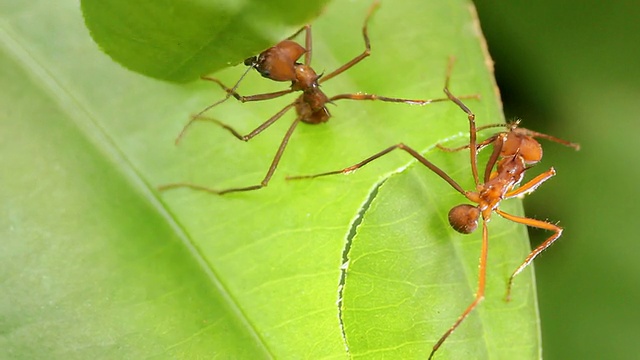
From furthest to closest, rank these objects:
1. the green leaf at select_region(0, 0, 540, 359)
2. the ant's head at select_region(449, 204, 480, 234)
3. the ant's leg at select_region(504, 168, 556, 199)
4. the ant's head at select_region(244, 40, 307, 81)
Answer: the ant's leg at select_region(504, 168, 556, 199), the ant's head at select_region(244, 40, 307, 81), the ant's head at select_region(449, 204, 480, 234), the green leaf at select_region(0, 0, 540, 359)

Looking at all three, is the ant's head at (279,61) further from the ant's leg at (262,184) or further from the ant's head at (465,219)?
the ant's head at (465,219)

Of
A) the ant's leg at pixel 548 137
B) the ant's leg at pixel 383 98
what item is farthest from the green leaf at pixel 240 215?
the ant's leg at pixel 548 137

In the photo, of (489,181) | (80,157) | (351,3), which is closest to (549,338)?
(489,181)

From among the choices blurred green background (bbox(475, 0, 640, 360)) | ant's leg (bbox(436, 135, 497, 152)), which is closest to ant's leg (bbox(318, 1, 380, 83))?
ant's leg (bbox(436, 135, 497, 152))

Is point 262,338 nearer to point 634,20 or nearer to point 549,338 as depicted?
point 549,338

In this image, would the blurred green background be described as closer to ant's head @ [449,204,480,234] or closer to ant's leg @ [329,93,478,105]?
ant's leg @ [329,93,478,105]

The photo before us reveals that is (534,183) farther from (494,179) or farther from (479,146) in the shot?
(479,146)
